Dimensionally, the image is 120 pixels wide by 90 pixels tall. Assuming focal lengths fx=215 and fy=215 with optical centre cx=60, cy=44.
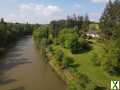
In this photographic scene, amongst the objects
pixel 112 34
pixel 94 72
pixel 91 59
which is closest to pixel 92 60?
pixel 91 59

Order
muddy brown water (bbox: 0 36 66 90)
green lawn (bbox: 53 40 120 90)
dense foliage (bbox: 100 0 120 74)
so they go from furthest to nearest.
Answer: muddy brown water (bbox: 0 36 66 90) < dense foliage (bbox: 100 0 120 74) < green lawn (bbox: 53 40 120 90)

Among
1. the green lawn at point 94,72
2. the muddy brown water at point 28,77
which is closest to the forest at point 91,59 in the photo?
the green lawn at point 94,72

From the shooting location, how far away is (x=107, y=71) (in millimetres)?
26328

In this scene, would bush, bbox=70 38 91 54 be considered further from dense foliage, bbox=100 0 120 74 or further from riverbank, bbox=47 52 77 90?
riverbank, bbox=47 52 77 90

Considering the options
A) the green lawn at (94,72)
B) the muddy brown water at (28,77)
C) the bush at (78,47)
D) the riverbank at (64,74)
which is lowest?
the muddy brown water at (28,77)

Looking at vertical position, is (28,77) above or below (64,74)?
below

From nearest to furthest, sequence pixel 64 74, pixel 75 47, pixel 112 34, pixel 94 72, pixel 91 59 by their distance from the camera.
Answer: pixel 94 72 < pixel 64 74 < pixel 91 59 < pixel 112 34 < pixel 75 47

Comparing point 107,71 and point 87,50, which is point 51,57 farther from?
point 107,71

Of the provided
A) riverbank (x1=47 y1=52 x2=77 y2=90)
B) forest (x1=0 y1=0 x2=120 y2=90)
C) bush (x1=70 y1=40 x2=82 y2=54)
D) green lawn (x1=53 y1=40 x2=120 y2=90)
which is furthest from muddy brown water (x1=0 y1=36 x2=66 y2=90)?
bush (x1=70 y1=40 x2=82 y2=54)

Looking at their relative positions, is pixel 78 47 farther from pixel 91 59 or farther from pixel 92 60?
pixel 92 60

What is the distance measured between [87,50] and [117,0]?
38.2 ft

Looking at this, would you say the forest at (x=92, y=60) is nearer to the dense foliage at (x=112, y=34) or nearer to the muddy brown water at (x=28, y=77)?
the dense foliage at (x=112, y=34)

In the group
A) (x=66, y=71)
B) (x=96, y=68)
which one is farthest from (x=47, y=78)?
(x=96, y=68)

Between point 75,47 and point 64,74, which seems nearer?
point 64,74
